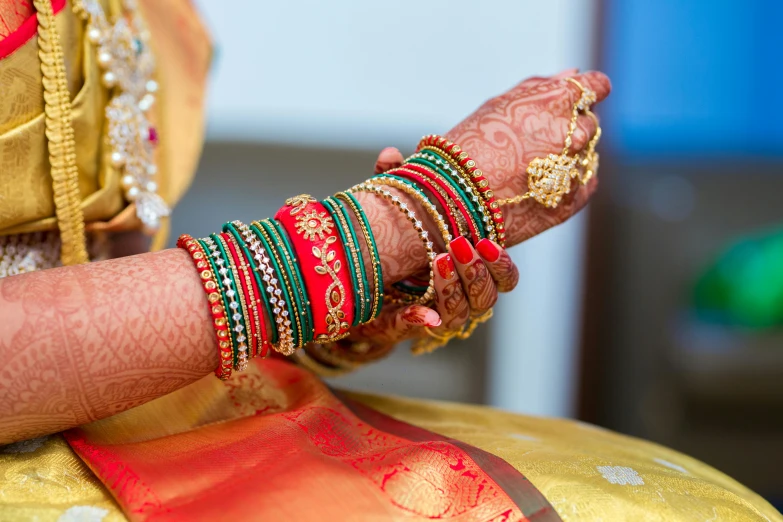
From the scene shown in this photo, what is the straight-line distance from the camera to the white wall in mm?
2016

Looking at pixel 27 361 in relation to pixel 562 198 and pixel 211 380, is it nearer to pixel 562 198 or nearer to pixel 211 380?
pixel 211 380

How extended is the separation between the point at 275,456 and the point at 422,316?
0.62ft

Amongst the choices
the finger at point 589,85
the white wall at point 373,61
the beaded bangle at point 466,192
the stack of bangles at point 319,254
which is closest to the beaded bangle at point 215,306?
the stack of bangles at point 319,254

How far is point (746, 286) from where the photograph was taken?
6.65ft

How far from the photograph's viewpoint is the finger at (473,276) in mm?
631

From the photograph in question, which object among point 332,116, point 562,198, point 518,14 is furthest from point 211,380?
point 518,14

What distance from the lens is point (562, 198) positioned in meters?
0.71

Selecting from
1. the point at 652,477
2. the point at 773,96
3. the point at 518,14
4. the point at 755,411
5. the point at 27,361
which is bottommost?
the point at 755,411

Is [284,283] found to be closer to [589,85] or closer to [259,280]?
[259,280]

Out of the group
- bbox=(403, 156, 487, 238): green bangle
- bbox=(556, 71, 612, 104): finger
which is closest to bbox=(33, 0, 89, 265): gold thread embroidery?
bbox=(403, 156, 487, 238): green bangle

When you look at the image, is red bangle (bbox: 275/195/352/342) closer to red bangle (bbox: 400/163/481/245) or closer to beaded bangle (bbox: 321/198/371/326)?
beaded bangle (bbox: 321/198/371/326)

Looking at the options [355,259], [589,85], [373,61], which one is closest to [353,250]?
[355,259]

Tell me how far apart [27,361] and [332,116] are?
5.27ft

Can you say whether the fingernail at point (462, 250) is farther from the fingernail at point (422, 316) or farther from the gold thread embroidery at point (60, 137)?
the gold thread embroidery at point (60, 137)
